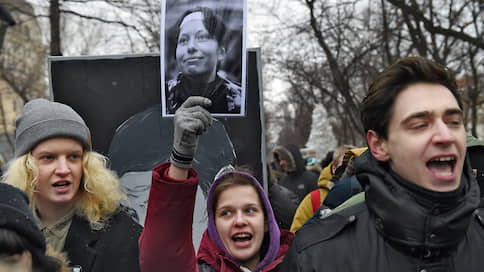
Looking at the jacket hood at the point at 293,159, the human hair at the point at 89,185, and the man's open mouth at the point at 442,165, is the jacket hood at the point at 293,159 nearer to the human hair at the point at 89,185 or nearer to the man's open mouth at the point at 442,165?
the human hair at the point at 89,185

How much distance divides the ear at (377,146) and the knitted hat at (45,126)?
4.60 ft

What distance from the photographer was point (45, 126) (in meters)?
2.15

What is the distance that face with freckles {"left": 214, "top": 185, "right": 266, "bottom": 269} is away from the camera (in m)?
2.34

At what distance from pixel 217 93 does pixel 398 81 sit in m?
0.80

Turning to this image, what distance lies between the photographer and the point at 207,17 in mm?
2047

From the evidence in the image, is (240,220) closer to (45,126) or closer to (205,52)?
(205,52)

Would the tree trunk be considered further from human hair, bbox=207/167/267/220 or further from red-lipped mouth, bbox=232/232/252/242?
red-lipped mouth, bbox=232/232/252/242

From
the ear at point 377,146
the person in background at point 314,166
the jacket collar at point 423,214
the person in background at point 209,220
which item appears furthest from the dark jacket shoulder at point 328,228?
the person in background at point 314,166

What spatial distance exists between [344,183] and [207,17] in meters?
1.50

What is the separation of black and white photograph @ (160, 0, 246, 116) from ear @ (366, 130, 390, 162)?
0.61m

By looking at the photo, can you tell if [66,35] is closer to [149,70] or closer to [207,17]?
[149,70]

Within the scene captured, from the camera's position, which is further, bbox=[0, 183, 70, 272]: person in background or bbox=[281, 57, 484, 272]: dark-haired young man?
bbox=[281, 57, 484, 272]: dark-haired young man

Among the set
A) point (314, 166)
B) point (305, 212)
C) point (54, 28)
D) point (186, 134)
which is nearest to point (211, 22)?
point (186, 134)

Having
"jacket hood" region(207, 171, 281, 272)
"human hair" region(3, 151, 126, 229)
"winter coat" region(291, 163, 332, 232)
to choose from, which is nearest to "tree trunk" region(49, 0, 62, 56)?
"winter coat" region(291, 163, 332, 232)
